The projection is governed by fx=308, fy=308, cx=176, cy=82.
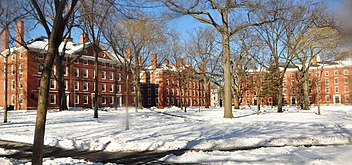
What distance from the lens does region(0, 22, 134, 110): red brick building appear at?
52094 mm

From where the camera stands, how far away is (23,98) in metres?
52.2

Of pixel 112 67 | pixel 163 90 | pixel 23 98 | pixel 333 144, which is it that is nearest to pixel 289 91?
pixel 163 90

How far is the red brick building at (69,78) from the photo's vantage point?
52.1m

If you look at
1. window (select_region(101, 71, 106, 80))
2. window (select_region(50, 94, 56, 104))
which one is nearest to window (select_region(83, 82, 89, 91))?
window (select_region(101, 71, 106, 80))

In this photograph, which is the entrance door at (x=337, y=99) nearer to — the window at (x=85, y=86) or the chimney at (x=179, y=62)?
the chimney at (x=179, y=62)

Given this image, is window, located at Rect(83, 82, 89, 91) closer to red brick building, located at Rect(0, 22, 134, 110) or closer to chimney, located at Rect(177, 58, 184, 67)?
red brick building, located at Rect(0, 22, 134, 110)

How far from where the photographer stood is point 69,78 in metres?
59.0

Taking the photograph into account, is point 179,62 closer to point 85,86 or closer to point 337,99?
point 85,86

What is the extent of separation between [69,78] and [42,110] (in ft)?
182

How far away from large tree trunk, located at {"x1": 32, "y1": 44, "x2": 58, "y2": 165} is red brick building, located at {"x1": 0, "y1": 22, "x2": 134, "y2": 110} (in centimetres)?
3831

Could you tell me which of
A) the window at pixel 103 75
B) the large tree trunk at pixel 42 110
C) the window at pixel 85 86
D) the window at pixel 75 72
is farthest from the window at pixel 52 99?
the large tree trunk at pixel 42 110

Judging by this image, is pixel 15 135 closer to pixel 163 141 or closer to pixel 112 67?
pixel 163 141

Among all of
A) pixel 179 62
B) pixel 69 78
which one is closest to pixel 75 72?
pixel 69 78

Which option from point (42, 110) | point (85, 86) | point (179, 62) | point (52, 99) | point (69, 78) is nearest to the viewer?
point (42, 110)
